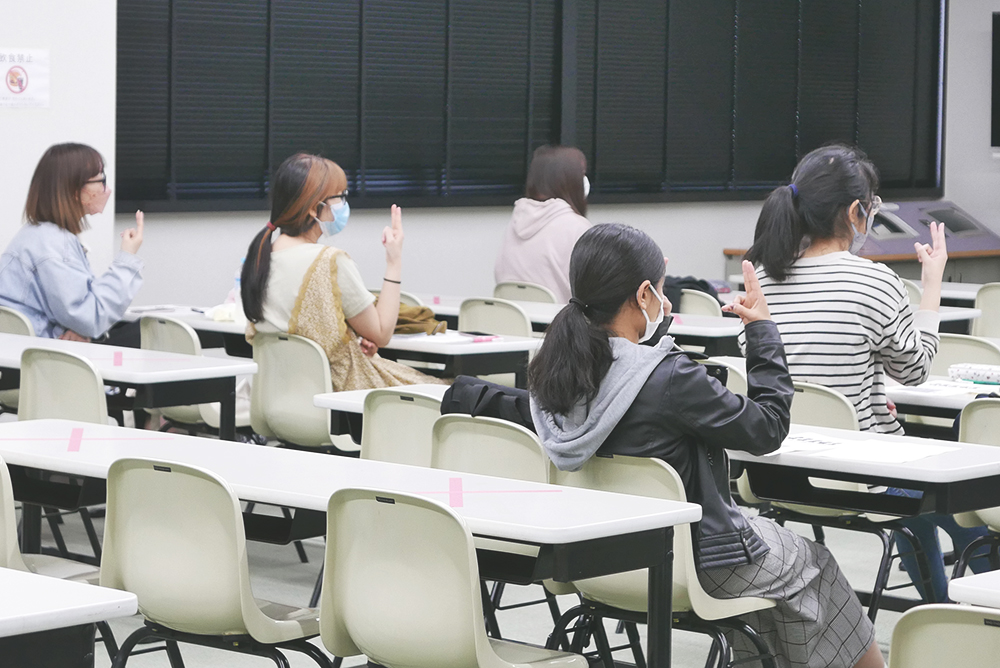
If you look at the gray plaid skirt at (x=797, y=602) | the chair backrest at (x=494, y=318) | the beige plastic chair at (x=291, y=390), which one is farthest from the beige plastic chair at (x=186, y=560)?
the chair backrest at (x=494, y=318)

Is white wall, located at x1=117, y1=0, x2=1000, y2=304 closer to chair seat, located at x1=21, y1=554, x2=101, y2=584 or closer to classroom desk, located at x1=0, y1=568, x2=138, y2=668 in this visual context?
chair seat, located at x1=21, y1=554, x2=101, y2=584

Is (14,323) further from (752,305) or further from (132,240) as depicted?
(752,305)

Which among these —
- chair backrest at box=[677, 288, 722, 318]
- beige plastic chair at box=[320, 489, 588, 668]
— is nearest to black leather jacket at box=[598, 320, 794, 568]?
beige plastic chair at box=[320, 489, 588, 668]

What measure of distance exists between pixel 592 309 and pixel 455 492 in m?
0.48

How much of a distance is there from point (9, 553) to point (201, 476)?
1.44ft

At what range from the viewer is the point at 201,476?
2521 mm

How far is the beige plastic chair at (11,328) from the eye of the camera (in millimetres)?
5117

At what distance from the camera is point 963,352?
4840mm

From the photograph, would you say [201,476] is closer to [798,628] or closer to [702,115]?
[798,628]

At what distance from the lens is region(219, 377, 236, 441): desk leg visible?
429 cm

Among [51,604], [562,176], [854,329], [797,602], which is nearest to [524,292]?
[562,176]

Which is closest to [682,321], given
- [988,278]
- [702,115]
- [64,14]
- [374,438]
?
[374,438]

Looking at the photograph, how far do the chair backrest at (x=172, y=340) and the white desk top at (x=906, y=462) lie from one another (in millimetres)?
2545

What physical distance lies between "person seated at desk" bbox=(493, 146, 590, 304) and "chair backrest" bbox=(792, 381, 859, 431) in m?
3.08
